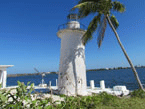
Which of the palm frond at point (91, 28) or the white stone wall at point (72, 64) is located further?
the palm frond at point (91, 28)

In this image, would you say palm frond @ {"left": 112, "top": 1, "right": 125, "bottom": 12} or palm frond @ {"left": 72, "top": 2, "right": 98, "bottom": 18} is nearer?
palm frond @ {"left": 72, "top": 2, "right": 98, "bottom": 18}

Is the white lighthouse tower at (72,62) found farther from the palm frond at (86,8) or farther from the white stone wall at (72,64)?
the palm frond at (86,8)

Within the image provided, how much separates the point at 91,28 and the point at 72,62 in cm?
400

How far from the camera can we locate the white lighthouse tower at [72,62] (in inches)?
388

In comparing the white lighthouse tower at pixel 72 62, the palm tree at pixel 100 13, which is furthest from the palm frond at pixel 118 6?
the white lighthouse tower at pixel 72 62

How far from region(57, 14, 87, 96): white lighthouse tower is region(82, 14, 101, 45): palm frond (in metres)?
0.72

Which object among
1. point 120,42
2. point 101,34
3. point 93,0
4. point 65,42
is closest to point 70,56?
point 65,42

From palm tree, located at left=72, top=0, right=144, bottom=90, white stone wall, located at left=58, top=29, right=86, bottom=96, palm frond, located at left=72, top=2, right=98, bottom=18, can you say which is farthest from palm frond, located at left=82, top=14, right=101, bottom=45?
palm frond, located at left=72, top=2, right=98, bottom=18

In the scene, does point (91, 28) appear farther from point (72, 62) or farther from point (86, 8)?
point (72, 62)

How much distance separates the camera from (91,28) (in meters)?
10.5

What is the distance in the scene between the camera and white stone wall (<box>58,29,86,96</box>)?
9.87 metres

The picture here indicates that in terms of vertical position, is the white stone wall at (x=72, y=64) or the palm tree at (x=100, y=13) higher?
the palm tree at (x=100, y=13)

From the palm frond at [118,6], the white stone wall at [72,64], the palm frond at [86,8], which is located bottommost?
the white stone wall at [72,64]

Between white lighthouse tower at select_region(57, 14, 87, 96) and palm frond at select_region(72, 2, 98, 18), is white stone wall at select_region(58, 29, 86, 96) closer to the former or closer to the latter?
white lighthouse tower at select_region(57, 14, 87, 96)
